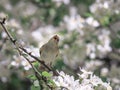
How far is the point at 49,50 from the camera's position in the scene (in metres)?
1.83

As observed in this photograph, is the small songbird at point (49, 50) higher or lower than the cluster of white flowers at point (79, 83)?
higher

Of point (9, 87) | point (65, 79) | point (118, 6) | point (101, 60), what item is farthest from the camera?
point (9, 87)

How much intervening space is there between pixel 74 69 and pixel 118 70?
0.51 m

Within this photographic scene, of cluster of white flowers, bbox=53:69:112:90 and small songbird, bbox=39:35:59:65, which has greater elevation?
small songbird, bbox=39:35:59:65

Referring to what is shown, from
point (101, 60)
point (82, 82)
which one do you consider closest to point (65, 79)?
point (82, 82)

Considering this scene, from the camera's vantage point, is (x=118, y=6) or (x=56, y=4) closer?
(x=118, y=6)

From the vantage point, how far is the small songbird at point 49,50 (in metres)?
1.81

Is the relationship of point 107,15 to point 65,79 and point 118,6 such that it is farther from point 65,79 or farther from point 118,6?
point 65,79

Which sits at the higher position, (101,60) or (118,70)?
(101,60)

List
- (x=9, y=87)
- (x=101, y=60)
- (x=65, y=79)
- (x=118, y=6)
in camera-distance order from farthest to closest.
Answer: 1. (x=9, y=87)
2. (x=101, y=60)
3. (x=118, y=6)
4. (x=65, y=79)

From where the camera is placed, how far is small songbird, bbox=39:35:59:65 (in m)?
1.81

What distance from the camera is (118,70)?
124 inches

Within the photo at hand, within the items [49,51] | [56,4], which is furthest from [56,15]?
[49,51]

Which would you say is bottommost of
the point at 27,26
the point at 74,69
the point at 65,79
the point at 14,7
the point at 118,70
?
the point at 65,79
